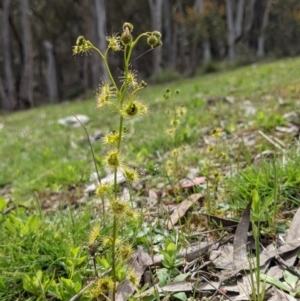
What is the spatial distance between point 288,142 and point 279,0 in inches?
1004

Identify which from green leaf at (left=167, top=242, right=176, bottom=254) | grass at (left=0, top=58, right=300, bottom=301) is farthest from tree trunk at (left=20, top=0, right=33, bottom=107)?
green leaf at (left=167, top=242, right=176, bottom=254)

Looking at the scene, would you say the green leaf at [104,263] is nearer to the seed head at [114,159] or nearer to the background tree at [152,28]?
the seed head at [114,159]

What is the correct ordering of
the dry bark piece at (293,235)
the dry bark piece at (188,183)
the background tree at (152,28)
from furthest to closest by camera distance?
the background tree at (152,28) → the dry bark piece at (188,183) → the dry bark piece at (293,235)

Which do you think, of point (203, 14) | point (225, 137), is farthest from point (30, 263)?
point (203, 14)

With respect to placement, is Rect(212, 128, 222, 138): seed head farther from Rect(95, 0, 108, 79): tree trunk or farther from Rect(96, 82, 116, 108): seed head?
Rect(95, 0, 108, 79): tree trunk

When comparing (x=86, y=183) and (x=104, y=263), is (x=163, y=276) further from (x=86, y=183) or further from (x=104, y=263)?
(x=86, y=183)

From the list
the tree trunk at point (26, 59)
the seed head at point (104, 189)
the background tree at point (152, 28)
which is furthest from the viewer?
the background tree at point (152, 28)

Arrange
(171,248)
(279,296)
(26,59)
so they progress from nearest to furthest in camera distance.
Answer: (279,296) → (171,248) → (26,59)

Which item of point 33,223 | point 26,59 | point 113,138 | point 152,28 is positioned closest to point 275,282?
point 113,138

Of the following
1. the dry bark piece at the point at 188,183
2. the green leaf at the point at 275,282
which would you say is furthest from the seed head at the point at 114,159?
the dry bark piece at the point at 188,183

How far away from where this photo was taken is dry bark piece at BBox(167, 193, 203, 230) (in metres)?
2.05

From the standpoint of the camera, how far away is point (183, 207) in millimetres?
2137

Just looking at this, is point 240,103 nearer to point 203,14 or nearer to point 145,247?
point 145,247

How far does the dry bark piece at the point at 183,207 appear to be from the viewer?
6.74 feet
